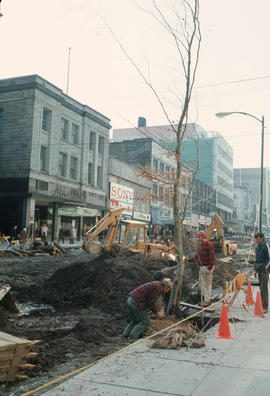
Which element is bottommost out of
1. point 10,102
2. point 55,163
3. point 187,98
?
point 187,98

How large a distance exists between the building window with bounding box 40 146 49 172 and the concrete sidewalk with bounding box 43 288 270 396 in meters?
32.1

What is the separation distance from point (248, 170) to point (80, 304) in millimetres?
166353

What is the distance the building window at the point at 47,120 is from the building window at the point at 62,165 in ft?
10.4

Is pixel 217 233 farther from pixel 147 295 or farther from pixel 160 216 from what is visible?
pixel 160 216

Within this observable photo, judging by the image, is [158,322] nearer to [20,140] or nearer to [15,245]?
[15,245]

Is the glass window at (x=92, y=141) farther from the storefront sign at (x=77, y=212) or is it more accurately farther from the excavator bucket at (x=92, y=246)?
the excavator bucket at (x=92, y=246)

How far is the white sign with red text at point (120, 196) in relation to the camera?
48.4m

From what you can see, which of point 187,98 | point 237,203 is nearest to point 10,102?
point 187,98

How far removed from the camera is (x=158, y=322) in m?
8.70

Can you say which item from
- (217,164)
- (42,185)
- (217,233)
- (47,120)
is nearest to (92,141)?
(47,120)

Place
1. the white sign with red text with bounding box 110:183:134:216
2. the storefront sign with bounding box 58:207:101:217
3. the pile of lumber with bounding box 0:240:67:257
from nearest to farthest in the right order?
the pile of lumber with bounding box 0:240:67:257, the storefront sign with bounding box 58:207:101:217, the white sign with red text with bounding box 110:183:134:216

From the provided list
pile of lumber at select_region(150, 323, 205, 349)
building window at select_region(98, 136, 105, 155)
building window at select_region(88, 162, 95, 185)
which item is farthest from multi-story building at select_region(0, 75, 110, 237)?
pile of lumber at select_region(150, 323, 205, 349)

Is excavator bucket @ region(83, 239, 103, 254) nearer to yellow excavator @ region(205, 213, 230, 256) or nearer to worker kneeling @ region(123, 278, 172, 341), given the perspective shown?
yellow excavator @ region(205, 213, 230, 256)

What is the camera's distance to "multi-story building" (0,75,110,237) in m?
35.3
